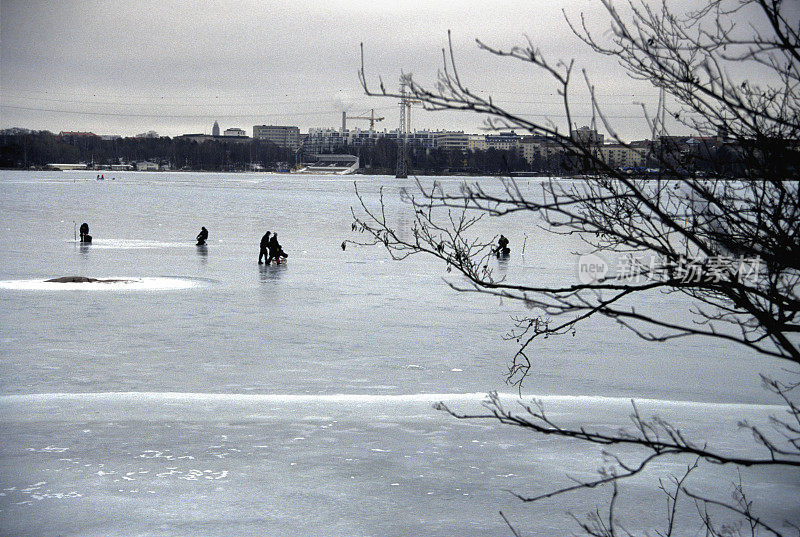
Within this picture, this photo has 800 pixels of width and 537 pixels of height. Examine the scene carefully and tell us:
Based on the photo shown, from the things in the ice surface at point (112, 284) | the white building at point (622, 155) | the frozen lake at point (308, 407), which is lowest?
the ice surface at point (112, 284)

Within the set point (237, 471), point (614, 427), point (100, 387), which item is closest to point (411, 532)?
point (237, 471)

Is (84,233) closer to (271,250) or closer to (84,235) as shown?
(84,235)

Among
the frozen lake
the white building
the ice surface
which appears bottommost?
the ice surface

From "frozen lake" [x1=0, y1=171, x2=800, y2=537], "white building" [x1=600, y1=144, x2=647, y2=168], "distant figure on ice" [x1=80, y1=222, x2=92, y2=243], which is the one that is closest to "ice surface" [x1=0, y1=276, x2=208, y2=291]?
"frozen lake" [x1=0, y1=171, x2=800, y2=537]

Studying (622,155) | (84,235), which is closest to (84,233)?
(84,235)

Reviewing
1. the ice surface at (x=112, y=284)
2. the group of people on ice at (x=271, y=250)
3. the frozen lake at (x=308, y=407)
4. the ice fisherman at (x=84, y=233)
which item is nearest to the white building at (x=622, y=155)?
the frozen lake at (x=308, y=407)

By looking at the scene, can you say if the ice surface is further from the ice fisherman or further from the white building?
the white building

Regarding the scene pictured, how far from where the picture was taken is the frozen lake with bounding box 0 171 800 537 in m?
7.44

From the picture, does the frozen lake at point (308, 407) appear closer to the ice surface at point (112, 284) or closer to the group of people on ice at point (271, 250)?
the ice surface at point (112, 284)

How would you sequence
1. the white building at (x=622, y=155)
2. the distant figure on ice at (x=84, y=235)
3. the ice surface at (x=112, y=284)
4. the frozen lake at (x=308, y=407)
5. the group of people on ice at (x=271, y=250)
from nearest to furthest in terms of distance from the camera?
the white building at (x=622, y=155) → the frozen lake at (x=308, y=407) → the ice surface at (x=112, y=284) → the group of people on ice at (x=271, y=250) → the distant figure on ice at (x=84, y=235)

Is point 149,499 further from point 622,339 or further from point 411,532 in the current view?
point 622,339

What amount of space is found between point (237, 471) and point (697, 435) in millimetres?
4972

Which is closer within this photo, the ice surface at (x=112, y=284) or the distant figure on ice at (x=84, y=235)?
the ice surface at (x=112, y=284)

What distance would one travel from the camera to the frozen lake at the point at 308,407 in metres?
7.44
